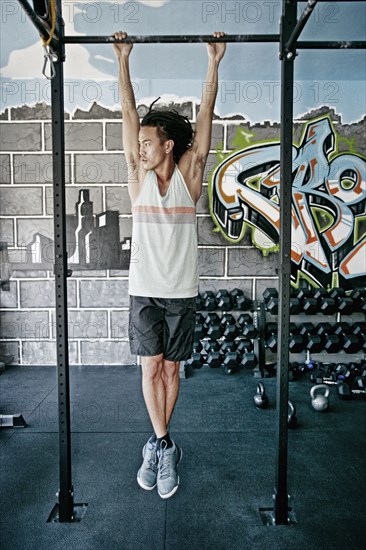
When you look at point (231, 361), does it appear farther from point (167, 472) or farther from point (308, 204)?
point (167, 472)

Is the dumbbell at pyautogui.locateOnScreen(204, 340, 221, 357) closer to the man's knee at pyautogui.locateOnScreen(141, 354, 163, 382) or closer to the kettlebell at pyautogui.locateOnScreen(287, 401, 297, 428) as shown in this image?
the kettlebell at pyautogui.locateOnScreen(287, 401, 297, 428)

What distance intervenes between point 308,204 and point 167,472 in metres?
2.68

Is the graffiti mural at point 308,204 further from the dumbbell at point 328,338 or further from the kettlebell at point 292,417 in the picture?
the kettlebell at point 292,417

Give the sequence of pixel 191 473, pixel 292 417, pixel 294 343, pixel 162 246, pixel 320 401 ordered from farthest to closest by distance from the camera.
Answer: pixel 294 343 → pixel 320 401 → pixel 292 417 → pixel 191 473 → pixel 162 246

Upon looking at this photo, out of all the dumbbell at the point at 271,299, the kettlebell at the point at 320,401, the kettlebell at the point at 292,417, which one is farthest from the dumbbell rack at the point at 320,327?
the kettlebell at the point at 292,417

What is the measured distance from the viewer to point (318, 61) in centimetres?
339

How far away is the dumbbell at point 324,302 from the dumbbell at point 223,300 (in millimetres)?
740

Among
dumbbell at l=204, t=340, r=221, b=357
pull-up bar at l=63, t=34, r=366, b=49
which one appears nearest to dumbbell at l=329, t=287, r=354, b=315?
dumbbell at l=204, t=340, r=221, b=357

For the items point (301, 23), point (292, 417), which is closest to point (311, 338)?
point (292, 417)

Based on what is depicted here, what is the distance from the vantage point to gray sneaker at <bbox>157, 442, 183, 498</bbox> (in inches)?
74.8

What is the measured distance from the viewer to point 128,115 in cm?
194

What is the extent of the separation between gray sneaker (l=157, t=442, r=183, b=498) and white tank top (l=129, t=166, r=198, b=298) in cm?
72

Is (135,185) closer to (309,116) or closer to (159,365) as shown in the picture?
(159,365)

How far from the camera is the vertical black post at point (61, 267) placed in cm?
171
